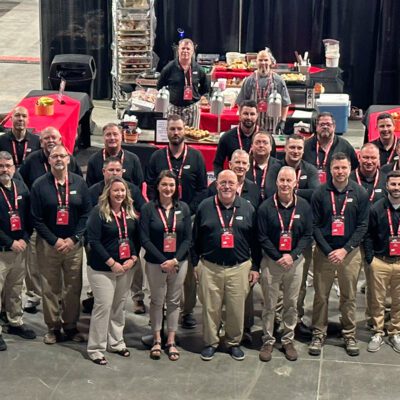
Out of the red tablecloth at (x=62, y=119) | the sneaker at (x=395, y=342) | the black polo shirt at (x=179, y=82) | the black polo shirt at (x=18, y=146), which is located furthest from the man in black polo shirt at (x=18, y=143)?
the sneaker at (x=395, y=342)

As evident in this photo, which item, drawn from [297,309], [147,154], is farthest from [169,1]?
[297,309]

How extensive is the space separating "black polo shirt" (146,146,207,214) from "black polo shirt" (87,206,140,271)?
1007 mm

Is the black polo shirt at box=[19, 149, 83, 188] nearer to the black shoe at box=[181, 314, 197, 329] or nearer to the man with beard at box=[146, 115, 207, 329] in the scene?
the man with beard at box=[146, 115, 207, 329]

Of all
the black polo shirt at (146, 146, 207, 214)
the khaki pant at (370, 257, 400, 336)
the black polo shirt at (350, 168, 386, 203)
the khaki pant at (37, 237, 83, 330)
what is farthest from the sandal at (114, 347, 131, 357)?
the black polo shirt at (350, 168, 386, 203)

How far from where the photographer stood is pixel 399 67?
44.7 ft

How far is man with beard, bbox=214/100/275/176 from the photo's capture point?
8.55m

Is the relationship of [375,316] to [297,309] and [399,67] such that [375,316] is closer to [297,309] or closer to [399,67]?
[297,309]

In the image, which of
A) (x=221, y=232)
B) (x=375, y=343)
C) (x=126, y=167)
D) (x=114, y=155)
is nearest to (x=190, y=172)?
(x=126, y=167)

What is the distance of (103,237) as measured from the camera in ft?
23.7

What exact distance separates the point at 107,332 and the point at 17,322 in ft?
2.61

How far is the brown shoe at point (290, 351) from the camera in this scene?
751 cm

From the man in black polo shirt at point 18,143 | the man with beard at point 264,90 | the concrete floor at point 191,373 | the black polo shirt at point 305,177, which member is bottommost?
the concrete floor at point 191,373

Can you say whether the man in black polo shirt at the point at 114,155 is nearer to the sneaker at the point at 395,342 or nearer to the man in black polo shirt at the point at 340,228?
the man in black polo shirt at the point at 340,228

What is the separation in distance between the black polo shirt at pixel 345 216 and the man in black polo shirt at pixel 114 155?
5.12 ft
